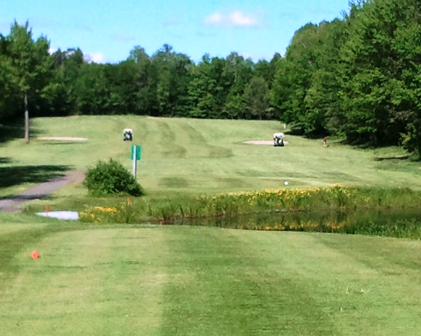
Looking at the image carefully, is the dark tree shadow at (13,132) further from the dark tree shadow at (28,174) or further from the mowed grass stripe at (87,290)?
the mowed grass stripe at (87,290)

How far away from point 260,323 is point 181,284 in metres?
1.81

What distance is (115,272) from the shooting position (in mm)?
9688

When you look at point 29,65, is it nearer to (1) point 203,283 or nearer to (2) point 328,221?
(2) point 328,221

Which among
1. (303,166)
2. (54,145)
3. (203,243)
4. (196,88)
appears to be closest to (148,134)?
(54,145)

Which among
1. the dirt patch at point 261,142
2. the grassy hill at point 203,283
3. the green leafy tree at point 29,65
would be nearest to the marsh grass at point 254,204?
the grassy hill at point 203,283

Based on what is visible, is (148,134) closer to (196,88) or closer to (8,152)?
(8,152)

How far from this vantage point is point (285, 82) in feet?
320

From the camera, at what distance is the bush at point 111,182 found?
32.5 metres

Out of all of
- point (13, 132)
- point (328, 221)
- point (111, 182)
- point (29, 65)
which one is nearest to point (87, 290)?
point (328, 221)

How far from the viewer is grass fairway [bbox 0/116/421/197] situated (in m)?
39.0

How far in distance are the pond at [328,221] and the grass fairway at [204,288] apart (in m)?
11.2

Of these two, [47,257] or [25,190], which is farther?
[25,190]

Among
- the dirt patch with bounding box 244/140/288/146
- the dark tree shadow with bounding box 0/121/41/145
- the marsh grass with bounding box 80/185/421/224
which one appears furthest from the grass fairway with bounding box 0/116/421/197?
the marsh grass with bounding box 80/185/421/224

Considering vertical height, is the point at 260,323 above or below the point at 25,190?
above
